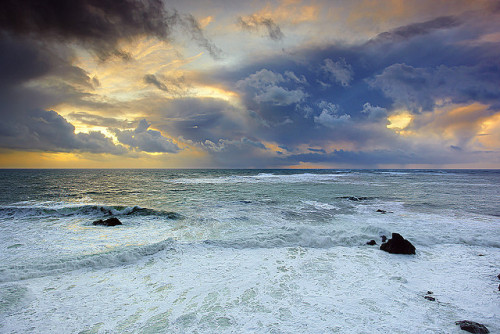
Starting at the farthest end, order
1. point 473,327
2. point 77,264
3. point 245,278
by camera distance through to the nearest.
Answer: point 77,264
point 245,278
point 473,327

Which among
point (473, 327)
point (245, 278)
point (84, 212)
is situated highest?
point (473, 327)

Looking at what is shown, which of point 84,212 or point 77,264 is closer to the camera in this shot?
point 77,264

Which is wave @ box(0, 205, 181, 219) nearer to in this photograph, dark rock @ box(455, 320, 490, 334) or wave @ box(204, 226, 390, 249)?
wave @ box(204, 226, 390, 249)

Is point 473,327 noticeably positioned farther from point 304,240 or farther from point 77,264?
point 77,264

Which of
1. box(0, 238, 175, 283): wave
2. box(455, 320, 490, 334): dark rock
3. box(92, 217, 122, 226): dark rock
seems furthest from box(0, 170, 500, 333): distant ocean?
box(92, 217, 122, 226): dark rock

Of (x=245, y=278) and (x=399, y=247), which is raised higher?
(x=399, y=247)

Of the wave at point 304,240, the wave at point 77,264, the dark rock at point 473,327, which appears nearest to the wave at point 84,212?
the wave at point 77,264

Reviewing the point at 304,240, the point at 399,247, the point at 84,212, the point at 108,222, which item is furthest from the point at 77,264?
the point at 399,247

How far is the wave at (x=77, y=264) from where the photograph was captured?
7.16m

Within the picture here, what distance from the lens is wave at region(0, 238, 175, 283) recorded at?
23.5 feet

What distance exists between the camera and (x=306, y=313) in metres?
5.01

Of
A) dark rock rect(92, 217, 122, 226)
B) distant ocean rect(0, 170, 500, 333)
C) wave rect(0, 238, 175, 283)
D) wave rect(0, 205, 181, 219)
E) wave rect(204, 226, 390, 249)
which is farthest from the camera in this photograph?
wave rect(0, 205, 181, 219)

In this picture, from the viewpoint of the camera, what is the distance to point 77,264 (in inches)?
305

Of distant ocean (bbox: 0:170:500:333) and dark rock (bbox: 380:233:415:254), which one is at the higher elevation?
dark rock (bbox: 380:233:415:254)
